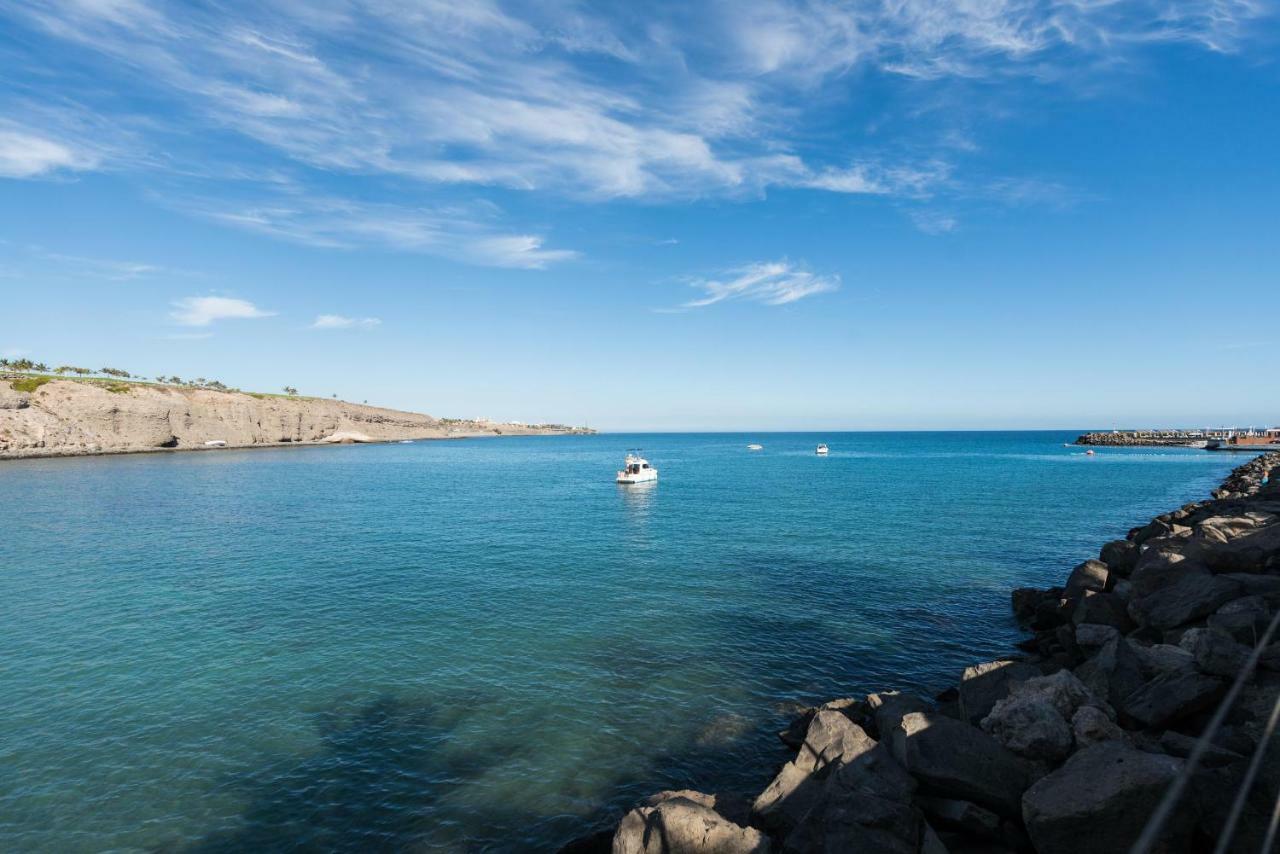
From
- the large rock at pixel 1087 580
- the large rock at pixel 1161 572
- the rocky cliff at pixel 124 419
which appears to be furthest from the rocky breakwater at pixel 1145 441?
the rocky cliff at pixel 124 419

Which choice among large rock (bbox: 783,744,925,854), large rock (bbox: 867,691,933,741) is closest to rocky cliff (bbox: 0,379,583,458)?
large rock (bbox: 867,691,933,741)

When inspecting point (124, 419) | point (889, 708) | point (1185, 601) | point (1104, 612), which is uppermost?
point (124, 419)

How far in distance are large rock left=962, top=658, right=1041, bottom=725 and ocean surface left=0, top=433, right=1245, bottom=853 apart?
3.93m

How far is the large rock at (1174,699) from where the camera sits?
513 inches

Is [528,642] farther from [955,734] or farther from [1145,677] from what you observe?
[1145,677]

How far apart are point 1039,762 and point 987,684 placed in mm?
4203

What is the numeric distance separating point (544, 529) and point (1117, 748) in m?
44.5

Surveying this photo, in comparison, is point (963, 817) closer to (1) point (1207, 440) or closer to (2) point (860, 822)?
(2) point (860, 822)

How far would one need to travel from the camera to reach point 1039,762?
1264 cm

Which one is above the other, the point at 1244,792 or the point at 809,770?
the point at 1244,792

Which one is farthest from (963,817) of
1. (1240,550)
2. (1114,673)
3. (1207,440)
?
(1207,440)

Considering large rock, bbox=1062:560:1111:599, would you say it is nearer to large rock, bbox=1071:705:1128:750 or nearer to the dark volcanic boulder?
the dark volcanic boulder

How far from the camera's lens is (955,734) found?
12.8 m

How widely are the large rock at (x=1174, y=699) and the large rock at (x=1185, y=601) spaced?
6.51m
